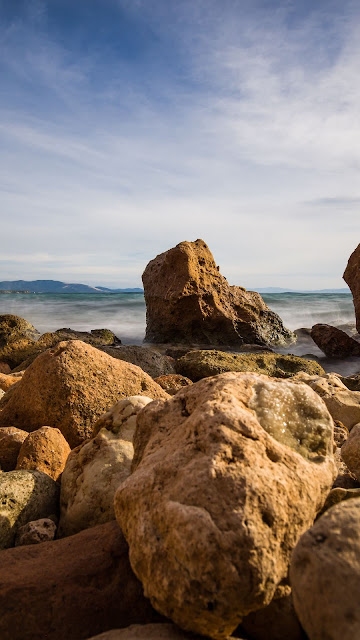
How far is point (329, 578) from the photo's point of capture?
159cm

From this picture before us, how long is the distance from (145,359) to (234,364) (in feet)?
5.04

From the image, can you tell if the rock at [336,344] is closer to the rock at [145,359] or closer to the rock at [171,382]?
the rock at [145,359]

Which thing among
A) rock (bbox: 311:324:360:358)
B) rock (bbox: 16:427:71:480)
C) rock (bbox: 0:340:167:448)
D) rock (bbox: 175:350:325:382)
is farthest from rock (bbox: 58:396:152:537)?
rock (bbox: 311:324:360:358)

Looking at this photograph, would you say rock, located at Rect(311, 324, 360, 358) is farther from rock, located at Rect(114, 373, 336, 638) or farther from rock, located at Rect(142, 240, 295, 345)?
rock, located at Rect(114, 373, 336, 638)

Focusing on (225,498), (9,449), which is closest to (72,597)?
(225,498)

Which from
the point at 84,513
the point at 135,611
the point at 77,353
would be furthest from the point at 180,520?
the point at 77,353

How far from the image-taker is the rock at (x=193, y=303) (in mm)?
13133

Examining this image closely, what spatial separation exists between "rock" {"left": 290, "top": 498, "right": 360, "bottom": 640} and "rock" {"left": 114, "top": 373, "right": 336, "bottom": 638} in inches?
7.2

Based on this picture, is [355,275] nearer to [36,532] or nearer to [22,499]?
[22,499]

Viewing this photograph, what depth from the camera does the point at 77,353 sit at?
4.39 metres

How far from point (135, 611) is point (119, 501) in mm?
472

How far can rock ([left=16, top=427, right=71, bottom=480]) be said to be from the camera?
11.5 ft

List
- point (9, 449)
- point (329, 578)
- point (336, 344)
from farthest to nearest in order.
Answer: point (336, 344) → point (9, 449) → point (329, 578)

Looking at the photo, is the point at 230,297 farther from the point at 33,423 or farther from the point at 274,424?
the point at 274,424
